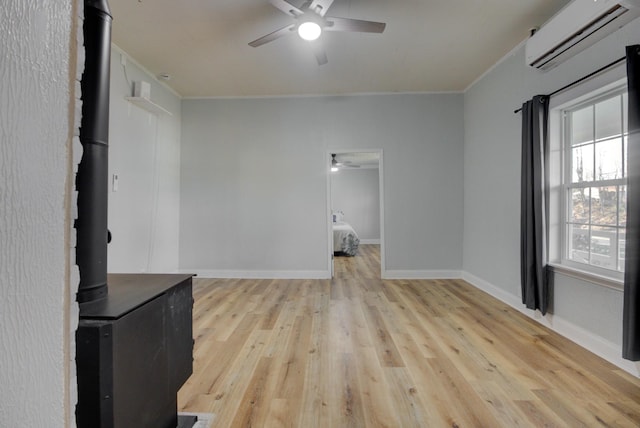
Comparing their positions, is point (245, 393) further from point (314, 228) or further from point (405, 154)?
point (405, 154)

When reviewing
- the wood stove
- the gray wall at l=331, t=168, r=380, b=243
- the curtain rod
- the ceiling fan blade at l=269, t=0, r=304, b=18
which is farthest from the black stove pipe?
the gray wall at l=331, t=168, r=380, b=243

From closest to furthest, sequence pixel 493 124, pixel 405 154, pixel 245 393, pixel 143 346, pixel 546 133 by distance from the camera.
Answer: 1. pixel 143 346
2. pixel 245 393
3. pixel 546 133
4. pixel 493 124
5. pixel 405 154

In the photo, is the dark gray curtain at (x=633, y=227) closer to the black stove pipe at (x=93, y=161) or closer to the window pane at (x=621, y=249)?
the window pane at (x=621, y=249)

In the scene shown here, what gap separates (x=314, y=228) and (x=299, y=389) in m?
2.97

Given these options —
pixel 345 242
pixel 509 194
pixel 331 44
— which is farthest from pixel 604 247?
pixel 345 242

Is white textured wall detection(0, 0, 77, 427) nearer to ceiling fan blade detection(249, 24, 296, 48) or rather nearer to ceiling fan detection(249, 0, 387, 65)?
ceiling fan detection(249, 0, 387, 65)

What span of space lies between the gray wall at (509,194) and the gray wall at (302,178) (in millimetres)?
351

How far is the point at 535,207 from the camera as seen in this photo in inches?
107

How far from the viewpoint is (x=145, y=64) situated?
359 centimetres

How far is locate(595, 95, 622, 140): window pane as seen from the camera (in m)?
2.22

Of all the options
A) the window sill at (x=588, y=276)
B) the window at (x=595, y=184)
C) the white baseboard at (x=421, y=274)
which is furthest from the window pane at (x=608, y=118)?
the white baseboard at (x=421, y=274)

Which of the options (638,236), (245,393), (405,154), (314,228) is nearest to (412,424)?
(245,393)

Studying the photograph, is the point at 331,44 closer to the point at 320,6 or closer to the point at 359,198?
the point at 320,6

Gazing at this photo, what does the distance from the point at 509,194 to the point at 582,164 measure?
843 millimetres
